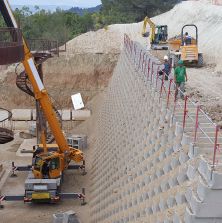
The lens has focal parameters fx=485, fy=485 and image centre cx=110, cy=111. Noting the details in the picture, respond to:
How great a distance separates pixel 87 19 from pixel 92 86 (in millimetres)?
53588

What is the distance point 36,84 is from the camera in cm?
2294

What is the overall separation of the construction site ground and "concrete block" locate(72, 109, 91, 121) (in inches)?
23.6

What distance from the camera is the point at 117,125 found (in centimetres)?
2477

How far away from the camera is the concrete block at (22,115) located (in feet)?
134

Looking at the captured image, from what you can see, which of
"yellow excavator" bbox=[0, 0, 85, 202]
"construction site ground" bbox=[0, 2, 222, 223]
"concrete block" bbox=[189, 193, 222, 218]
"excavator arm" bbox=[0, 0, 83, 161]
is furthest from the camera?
"construction site ground" bbox=[0, 2, 222, 223]

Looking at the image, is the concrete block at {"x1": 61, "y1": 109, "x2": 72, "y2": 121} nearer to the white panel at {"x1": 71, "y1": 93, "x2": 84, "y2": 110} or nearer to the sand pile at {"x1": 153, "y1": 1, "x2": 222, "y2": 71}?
the white panel at {"x1": 71, "y1": 93, "x2": 84, "y2": 110}

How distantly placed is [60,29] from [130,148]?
72017 millimetres

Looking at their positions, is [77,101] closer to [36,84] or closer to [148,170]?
[36,84]

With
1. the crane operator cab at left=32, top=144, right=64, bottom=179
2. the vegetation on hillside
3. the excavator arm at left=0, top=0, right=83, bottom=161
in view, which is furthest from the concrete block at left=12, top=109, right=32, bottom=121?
the vegetation on hillside

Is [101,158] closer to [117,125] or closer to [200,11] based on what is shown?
[117,125]

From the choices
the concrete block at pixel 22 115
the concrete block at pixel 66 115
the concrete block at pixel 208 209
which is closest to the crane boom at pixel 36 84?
the concrete block at pixel 208 209

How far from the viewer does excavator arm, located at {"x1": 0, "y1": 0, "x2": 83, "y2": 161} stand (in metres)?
21.0

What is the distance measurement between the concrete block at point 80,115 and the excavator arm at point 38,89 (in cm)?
1514

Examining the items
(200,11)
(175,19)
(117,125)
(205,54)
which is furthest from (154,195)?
(175,19)
